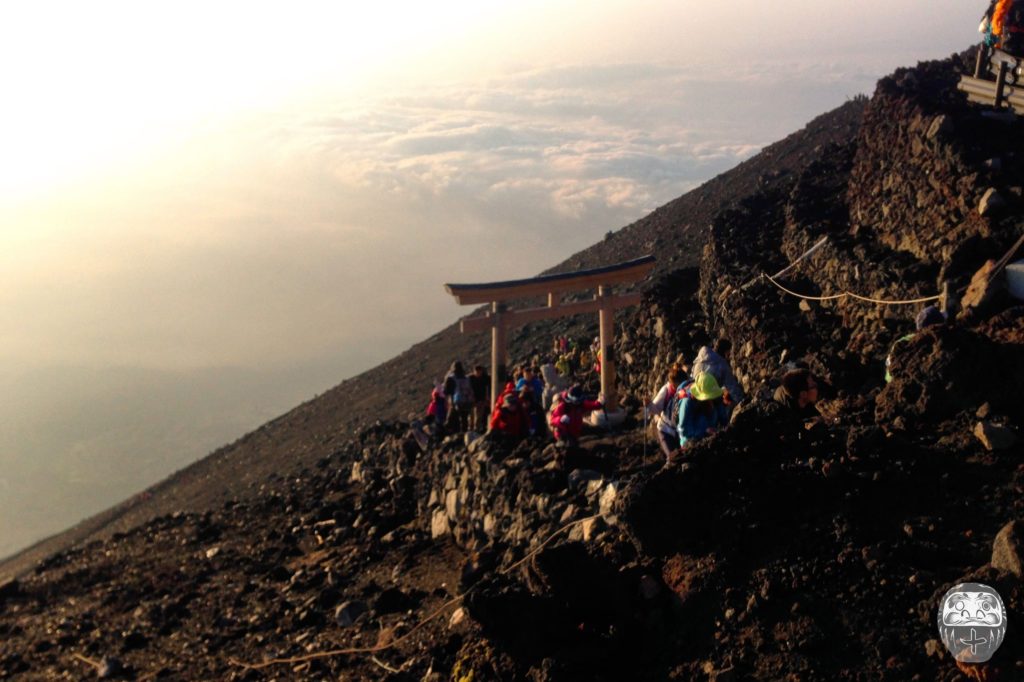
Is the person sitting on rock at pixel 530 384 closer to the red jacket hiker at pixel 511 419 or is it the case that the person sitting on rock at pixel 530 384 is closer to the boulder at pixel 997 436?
the red jacket hiker at pixel 511 419

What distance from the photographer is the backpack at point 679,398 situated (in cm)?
1209

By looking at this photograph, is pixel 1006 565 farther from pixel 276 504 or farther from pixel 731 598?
Answer: pixel 276 504

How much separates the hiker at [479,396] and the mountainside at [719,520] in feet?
3.12

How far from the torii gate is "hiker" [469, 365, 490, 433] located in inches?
7.2

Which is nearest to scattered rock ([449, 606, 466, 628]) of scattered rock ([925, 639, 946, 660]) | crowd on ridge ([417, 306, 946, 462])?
crowd on ridge ([417, 306, 946, 462])

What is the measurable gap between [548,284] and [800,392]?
7732 mm

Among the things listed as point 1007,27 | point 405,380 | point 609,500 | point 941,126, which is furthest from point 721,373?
point 405,380

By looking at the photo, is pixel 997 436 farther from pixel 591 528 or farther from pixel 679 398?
pixel 591 528

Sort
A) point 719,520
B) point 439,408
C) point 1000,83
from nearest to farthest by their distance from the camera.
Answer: point 719,520
point 1000,83
point 439,408

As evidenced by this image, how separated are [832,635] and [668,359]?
975cm

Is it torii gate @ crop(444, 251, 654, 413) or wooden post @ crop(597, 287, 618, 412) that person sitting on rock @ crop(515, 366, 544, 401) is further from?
wooden post @ crop(597, 287, 618, 412)

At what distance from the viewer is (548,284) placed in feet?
61.3

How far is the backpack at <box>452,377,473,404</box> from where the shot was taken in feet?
62.5

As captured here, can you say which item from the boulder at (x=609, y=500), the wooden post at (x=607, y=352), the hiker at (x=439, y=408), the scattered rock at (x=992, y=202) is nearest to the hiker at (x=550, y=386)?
the wooden post at (x=607, y=352)
